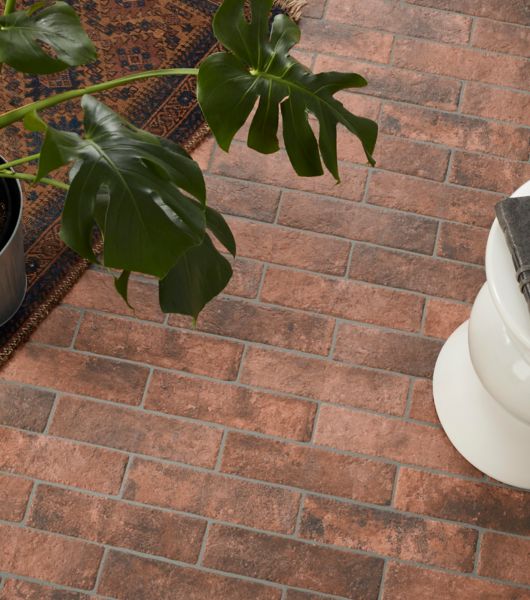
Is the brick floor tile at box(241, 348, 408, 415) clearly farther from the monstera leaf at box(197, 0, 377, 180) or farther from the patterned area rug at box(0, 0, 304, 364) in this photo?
the monstera leaf at box(197, 0, 377, 180)

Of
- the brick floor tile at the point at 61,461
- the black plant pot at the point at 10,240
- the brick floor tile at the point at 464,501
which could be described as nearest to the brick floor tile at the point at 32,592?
the brick floor tile at the point at 61,461

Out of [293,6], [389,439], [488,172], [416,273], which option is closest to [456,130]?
[488,172]

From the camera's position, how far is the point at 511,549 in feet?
6.12

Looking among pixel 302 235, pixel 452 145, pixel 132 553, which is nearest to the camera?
pixel 132 553

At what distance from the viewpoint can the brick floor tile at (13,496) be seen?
71.7 inches

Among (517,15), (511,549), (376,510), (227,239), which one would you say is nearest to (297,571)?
(376,510)

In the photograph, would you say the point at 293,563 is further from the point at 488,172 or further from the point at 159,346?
the point at 488,172

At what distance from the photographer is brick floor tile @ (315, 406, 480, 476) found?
1.93 metres

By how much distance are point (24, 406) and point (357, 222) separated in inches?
36.2

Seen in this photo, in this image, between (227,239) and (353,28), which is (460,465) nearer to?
(227,239)

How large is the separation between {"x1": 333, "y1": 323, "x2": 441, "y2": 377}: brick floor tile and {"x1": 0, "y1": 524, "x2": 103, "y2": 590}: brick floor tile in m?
0.72

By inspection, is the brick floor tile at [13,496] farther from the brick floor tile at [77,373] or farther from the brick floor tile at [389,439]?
the brick floor tile at [389,439]

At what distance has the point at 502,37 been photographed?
7.91ft

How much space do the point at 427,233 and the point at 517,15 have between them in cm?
79
